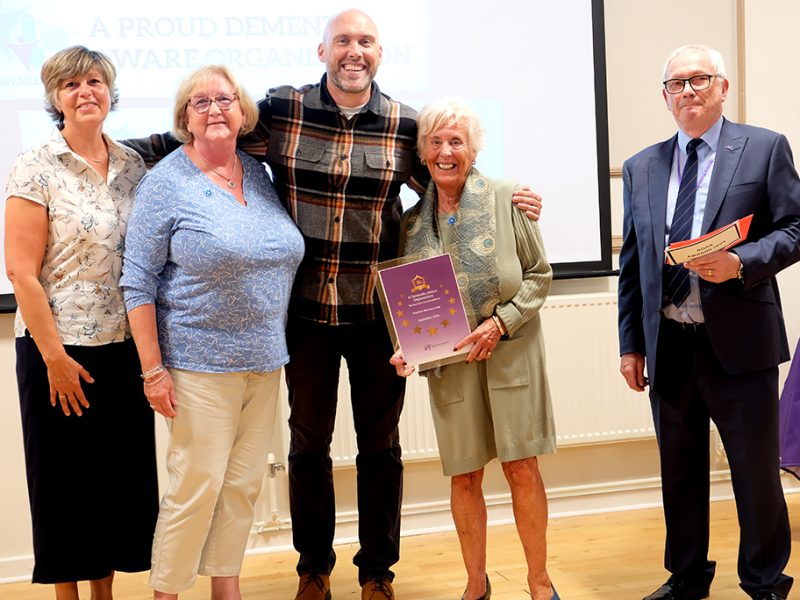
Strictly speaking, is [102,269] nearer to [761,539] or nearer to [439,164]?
[439,164]

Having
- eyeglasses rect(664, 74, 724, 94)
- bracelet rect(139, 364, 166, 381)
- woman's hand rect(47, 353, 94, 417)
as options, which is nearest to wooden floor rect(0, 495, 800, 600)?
woman's hand rect(47, 353, 94, 417)

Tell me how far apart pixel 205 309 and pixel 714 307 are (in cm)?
145

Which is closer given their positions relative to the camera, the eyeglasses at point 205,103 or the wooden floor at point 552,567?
the eyeglasses at point 205,103

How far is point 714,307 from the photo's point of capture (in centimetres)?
264

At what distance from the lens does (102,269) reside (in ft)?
8.14

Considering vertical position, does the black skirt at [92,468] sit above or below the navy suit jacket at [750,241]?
below

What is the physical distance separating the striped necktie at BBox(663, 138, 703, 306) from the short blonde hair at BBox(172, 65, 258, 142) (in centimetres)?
129

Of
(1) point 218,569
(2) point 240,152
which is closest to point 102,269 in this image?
(2) point 240,152

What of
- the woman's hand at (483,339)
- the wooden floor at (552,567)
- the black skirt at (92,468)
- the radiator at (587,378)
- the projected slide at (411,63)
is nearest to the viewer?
the black skirt at (92,468)

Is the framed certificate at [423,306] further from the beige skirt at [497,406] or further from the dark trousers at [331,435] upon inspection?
the dark trousers at [331,435]

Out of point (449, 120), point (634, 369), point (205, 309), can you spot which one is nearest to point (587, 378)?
point (634, 369)

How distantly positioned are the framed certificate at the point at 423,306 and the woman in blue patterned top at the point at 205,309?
296 millimetres

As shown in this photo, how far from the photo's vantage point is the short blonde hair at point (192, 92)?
2480 millimetres

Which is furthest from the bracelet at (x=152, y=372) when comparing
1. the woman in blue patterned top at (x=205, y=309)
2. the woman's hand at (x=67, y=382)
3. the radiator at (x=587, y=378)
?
the radiator at (x=587, y=378)
